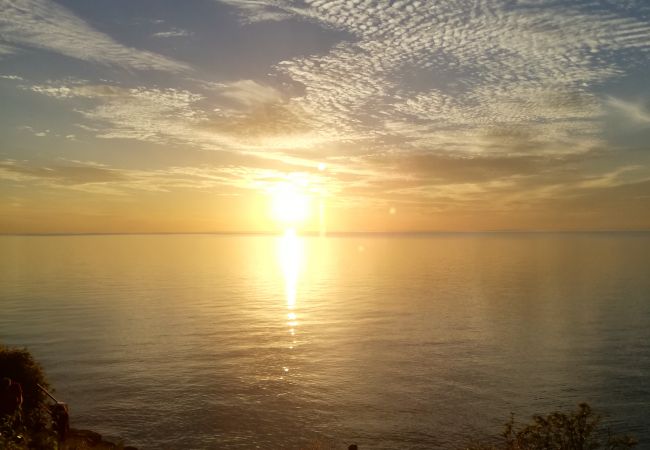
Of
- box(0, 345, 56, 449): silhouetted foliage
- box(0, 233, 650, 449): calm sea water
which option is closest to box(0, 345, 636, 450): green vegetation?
box(0, 345, 56, 449): silhouetted foliage

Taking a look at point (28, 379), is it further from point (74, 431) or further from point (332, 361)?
point (332, 361)

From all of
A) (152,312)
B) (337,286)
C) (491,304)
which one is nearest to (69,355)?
(152,312)

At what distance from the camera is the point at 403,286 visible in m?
143

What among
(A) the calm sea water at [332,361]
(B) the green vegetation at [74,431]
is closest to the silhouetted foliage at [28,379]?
(B) the green vegetation at [74,431]

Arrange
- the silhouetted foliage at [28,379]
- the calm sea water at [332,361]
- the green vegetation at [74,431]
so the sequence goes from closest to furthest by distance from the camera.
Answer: the green vegetation at [74,431]
the silhouetted foliage at [28,379]
the calm sea water at [332,361]

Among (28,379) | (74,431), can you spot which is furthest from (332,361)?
(28,379)

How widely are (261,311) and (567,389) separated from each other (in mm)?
63052

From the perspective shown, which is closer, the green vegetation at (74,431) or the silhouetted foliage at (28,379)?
the green vegetation at (74,431)

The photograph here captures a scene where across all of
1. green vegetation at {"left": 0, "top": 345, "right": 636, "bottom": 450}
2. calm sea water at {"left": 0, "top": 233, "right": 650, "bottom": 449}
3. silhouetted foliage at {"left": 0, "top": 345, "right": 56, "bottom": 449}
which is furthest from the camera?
calm sea water at {"left": 0, "top": 233, "right": 650, "bottom": 449}

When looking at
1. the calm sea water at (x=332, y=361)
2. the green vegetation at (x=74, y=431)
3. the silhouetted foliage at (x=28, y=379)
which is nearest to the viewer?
the green vegetation at (x=74, y=431)

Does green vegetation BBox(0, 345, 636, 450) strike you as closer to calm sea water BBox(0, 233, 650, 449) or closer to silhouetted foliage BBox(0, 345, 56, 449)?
silhouetted foliage BBox(0, 345, 56, 449)

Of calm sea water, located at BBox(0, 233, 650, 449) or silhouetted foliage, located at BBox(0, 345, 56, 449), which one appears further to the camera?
calm sea water, located at BBox(0, 233, 650, 449)

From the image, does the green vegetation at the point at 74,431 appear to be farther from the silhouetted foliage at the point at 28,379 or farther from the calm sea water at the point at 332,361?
the calm sea water at the point at 332,361

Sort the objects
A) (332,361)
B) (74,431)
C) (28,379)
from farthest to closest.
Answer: (332,361), (74,431), (28,379)
